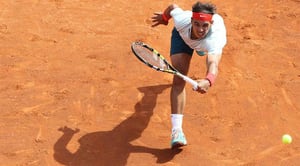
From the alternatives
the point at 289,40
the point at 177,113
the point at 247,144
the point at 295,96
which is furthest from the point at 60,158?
the point at 289,40

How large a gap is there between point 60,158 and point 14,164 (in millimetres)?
477

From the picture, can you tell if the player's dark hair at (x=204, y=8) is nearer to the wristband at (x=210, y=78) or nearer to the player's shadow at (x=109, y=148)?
the wristband at (x=210, y=78)

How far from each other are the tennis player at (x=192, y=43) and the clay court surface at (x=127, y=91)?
43cm

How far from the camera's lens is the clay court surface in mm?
5805

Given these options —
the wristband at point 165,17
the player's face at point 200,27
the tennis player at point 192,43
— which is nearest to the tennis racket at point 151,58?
the tennis player at point 192,43

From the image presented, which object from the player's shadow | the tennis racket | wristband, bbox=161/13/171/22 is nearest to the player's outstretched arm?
wristband, bbox=161/13/171/22

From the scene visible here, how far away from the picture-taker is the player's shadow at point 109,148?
18.5ft

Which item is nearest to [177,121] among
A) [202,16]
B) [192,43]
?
[192,43]

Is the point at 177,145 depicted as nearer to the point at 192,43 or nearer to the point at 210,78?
the point at 210,78

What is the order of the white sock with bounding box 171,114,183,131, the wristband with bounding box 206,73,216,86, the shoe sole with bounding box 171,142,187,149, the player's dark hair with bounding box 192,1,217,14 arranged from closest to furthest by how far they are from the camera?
the wristband with bounding box 206,73,216,86, the player's dark hair with bounding box 192,1,217,14, the shoe sole with bounding box 171,142,187,149, the white sock with bounding box 171,114,183,131

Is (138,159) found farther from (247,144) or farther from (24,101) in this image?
(24,101)

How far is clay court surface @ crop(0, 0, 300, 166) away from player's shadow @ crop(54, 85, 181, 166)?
1 centimetres

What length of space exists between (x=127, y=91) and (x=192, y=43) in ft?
4.90

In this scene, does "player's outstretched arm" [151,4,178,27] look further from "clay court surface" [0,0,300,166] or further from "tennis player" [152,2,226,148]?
"clay court surface" [0,0,300,166]
